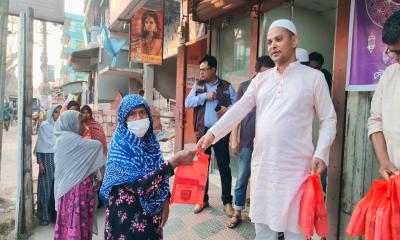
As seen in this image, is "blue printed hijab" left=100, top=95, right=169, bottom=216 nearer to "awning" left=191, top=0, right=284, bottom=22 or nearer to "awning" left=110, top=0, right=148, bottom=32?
"awning" left=191, top=0, right=284, bottom=22

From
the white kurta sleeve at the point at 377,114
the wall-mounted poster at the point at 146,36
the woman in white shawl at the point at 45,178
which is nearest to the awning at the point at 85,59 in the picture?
the wall-mounted poster at the point at 146,36

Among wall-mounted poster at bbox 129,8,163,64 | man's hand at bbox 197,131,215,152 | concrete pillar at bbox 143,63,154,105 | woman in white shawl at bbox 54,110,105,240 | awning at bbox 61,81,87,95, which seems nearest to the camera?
man's hand at bbox 197,131,215,152

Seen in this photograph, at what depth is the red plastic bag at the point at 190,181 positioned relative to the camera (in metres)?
2.41

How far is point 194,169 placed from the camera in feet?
8.00

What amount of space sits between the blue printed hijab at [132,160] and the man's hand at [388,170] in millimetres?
1299

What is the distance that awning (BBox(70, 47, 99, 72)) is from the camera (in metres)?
15.9

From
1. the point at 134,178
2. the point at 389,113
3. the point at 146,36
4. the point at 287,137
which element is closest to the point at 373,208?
the point at 389,113

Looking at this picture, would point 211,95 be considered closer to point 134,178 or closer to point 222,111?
point 222,111

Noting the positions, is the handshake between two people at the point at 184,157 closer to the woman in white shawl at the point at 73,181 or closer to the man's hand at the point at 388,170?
→ the man's hand at the point at 388,170

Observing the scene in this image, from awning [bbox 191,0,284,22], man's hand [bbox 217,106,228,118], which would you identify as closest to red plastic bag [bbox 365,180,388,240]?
man's hand [bbox 217,106,228,118]

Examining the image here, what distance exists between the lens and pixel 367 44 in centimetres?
267

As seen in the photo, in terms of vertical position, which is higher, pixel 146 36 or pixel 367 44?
pixel 146 36

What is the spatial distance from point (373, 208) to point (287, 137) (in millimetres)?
632

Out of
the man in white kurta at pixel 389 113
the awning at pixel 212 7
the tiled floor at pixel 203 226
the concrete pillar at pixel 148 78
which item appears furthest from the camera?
the concrete pillar at pixel 148 78
